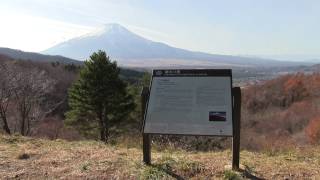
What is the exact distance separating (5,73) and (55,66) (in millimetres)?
48746

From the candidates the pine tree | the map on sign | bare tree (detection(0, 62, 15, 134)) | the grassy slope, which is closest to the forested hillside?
bare tree (detection(0, 62, 15, 134))

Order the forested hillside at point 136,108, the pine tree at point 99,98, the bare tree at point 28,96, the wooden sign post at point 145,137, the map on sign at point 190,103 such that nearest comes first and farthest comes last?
the map on sign at point 190,103 < the wooden sign post at point 145,137 < the bare tree at point 28,96 < the forested hillside at point 136,108 < the pine tree at point 99,98

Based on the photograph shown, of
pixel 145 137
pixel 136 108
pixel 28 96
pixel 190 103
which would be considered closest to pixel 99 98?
pixel 28 96

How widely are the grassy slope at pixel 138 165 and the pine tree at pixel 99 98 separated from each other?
30231 mm

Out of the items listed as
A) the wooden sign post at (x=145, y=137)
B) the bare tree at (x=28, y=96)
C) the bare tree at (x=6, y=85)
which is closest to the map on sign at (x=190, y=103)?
the wooden sign post at (x=145, y=137)

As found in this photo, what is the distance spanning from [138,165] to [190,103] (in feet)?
3.79

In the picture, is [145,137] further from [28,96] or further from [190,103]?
[28,96]

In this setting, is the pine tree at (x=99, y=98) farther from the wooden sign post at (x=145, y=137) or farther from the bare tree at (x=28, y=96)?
the wooden sign post at (x=145, y=137)

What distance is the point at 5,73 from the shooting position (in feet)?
115

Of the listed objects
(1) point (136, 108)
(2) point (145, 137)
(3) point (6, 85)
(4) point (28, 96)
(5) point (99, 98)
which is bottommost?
(1) point (136, 108)

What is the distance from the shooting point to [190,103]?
6.57 m

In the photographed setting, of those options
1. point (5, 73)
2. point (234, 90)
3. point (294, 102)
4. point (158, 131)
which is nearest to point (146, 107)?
point (158, 131)

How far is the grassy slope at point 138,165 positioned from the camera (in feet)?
21.1

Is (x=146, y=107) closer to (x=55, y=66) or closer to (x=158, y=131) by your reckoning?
(x=158, y=131)
